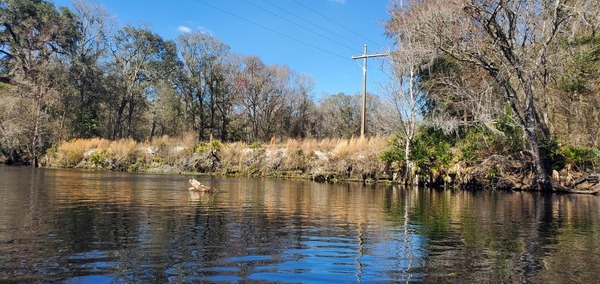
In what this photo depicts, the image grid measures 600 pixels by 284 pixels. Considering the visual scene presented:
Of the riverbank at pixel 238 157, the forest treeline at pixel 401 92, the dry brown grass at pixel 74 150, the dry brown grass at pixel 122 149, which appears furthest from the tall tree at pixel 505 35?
the dry brown grass at pixel 74 150

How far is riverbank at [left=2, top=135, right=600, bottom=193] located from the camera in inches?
757

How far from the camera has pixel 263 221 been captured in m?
7.66

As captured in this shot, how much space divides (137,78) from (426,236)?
4362 cm

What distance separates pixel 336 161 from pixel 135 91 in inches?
1076

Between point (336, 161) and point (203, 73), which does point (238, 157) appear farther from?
point (203, 73)

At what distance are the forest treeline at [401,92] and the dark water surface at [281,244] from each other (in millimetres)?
10314

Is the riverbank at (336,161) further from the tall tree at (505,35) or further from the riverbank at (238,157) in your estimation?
the tall tree at (505,35)

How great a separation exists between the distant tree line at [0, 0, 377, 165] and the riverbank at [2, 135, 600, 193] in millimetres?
4905

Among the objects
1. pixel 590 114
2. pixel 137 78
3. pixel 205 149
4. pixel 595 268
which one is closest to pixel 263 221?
pixel 595 268

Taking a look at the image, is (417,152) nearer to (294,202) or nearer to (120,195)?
(294,202)

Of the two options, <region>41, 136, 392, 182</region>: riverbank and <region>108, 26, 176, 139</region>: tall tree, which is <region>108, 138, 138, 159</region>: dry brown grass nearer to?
<region>41, 136, 392, 182</region>: riverbank

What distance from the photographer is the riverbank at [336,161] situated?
1922 cm

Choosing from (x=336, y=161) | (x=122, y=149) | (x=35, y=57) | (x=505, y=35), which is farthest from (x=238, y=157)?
(x=35, y=57)

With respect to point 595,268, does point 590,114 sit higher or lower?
higher
